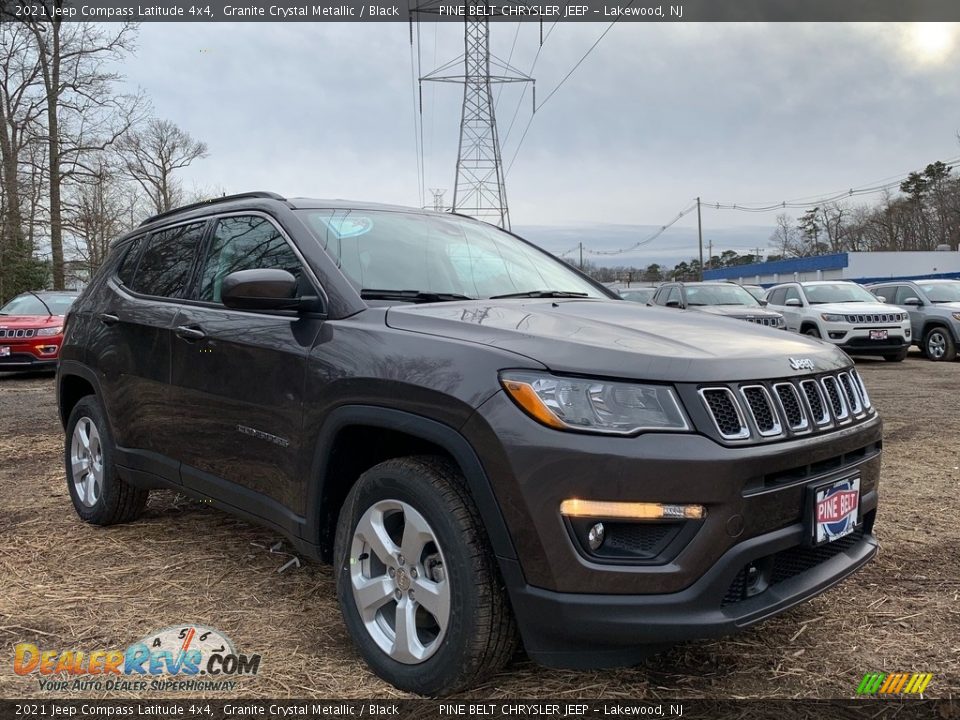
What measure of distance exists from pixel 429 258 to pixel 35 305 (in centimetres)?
1209

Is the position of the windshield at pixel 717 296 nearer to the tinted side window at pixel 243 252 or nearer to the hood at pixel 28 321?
the hood at pixel 28 321

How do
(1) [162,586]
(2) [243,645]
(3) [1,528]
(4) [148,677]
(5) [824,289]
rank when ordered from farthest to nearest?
(5) [824,289] < (3) [1,528] < (1) [162,586] < (2) [243,645] < (4) [148,677]

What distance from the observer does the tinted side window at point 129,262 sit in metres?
4.12

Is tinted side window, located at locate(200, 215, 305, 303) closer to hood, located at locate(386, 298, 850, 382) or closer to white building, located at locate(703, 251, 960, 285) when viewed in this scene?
hood, located at locate(386, 298, 850, 382)

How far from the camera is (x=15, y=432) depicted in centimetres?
717

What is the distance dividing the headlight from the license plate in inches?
21.8

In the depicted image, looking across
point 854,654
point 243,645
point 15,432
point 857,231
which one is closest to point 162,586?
point 243,645

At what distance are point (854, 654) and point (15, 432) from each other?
24.4 feet

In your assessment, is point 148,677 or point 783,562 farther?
point 148,677

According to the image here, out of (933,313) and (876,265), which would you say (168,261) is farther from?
(876,265)

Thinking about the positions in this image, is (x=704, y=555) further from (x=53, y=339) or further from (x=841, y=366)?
(x=53, y=339)

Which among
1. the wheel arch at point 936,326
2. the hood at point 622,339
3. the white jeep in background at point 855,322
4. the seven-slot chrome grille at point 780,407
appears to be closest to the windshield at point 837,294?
the white jeep in background at point 855,322

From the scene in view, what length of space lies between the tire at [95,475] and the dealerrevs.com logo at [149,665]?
130cm

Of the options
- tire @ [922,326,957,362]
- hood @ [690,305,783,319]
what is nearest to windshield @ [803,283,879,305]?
tire @ [922,326,957,362]
